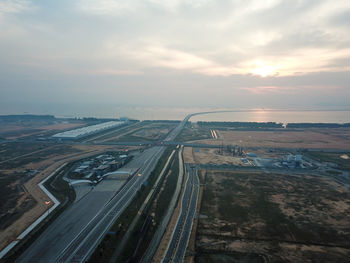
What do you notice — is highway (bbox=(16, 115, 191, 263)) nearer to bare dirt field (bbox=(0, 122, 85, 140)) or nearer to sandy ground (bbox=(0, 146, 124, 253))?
sandy ground (bbox=(0, 146, 124, 253))

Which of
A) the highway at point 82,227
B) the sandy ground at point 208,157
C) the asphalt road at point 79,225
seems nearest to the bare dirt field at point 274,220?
the highway at point 82,227

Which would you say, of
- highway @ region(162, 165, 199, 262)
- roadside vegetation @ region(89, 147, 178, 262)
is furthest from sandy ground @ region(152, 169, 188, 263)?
roadside vegetation @ region(89, 147, 178, 262)

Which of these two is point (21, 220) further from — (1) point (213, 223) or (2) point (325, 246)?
(2) point (325, 246)

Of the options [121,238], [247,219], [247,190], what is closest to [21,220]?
[121,238]

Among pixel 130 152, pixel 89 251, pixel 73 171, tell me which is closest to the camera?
pixel 89 251

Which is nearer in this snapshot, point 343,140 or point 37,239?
point 37,239

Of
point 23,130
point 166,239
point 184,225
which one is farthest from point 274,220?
point 23,130

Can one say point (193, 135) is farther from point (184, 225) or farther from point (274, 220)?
point (184, 225)
